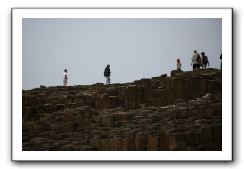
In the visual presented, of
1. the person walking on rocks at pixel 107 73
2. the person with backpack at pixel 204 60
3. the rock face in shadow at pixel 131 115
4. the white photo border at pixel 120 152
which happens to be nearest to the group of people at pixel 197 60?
the person with backpack at pixel 204 60

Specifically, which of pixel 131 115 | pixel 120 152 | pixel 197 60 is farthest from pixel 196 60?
pixel 120 152

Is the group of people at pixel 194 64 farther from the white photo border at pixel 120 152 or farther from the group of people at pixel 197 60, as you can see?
the white photo border at pixel 120 152

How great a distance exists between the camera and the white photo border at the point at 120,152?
2708 centimetres

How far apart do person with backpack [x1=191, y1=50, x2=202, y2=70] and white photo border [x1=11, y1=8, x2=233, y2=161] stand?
0.33 metres

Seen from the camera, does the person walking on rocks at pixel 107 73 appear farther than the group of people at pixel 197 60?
Yes

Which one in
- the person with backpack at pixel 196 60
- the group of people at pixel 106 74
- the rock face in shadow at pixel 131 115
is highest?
the person with backpack at pixel 196 60

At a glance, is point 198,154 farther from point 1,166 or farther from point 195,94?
point 1,166

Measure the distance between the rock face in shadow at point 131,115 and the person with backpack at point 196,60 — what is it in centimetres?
14

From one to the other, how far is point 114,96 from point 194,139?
1.22 meters

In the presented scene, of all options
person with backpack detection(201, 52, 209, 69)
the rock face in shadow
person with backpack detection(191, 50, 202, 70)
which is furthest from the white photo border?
person with backpack detection(191, 50, 202, 70)

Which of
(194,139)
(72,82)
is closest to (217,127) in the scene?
(194,139)

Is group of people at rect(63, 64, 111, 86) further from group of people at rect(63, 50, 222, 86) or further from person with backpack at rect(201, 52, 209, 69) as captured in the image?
person with backpack at rect(201, 52, 209, 69)

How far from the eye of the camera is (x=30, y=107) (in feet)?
89.3

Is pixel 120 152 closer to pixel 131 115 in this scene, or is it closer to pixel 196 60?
pixel 131 115
